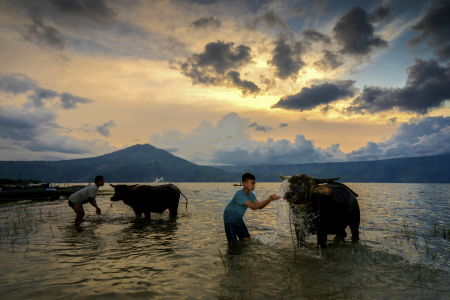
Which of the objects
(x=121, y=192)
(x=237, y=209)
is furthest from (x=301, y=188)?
(x=121, y=192)

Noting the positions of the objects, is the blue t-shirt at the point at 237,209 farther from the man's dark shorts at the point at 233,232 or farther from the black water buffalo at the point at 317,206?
the black water buffalo at the point at 317,206

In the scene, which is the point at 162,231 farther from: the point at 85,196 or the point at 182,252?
the point at 85,196

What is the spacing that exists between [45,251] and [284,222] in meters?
10.4

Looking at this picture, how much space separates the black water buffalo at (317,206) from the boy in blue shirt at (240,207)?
1.00m

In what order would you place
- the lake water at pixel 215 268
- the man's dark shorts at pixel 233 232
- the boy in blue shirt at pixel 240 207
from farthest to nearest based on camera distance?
the man's dark shorts at pixel 233 232 < the boy in blue shirt at pixel 240 207 < the lake water at pixel 215 268

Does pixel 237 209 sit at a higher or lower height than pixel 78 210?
higher

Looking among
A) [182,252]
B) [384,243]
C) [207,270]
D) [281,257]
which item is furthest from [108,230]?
[384,243]

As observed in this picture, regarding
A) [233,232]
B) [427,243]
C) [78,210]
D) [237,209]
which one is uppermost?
[237,209]

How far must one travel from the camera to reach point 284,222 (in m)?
12.6

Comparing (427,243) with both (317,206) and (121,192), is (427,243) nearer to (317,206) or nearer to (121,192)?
(317,206)

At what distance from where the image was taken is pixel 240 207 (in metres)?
7.13

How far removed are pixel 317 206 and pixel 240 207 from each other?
222cm

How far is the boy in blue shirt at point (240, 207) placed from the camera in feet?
22.0

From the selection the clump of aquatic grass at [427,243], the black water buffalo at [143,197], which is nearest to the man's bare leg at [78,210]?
the black water buffalo at [143,197]
